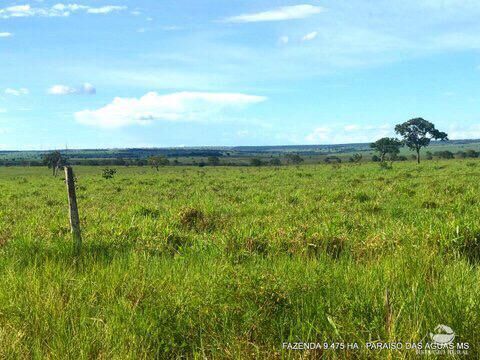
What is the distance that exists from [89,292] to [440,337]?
3.79 meters

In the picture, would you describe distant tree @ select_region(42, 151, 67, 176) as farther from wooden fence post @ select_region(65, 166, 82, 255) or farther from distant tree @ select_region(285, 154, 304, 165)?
distant tree @ select_region(285, 154, 304, 165)

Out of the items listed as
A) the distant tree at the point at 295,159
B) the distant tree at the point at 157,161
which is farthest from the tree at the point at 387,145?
the distant tree at the point at 157,161

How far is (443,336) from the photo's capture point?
3.68 metres

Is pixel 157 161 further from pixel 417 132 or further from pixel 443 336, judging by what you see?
pixel 443 336

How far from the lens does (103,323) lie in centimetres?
412

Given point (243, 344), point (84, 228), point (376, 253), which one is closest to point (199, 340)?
point (243, 344)

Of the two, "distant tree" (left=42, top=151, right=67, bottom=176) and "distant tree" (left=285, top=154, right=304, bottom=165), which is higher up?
"distant tree" (left=42, top=151, right=67, bottom=176)

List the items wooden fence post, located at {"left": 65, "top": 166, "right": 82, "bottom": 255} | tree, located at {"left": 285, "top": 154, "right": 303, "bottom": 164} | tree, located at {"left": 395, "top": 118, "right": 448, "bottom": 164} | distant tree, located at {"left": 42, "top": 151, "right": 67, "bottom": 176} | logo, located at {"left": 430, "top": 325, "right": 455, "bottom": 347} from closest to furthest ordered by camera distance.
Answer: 1. logo, located at {"left": 430, "top": 325, "right": 455, "bottom": 347}
2. wooden fence post, located at {"left": 65, "top": 166, "right": 82, "bottom": 255}
3. distant tree, located at {"left": 42, "top": 151, "right": 67, "bottom": 176}
4. tree, located at {"left": 395, "top": 118, "right": 448, "bottom": 164}
5. tree, located at {"left": 285, "top": 154, "right": 303, "bottom": 164}

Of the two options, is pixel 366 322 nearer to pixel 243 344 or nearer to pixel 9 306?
pixel 243 344

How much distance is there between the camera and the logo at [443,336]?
142 inches

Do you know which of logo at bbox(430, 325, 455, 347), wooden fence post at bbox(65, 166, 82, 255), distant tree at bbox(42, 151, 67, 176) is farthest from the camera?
distant tree at bbox(42, 151, 67, 176)

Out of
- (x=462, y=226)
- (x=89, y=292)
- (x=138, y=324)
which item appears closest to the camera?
(x=138, y=324)

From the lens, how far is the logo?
362 cm

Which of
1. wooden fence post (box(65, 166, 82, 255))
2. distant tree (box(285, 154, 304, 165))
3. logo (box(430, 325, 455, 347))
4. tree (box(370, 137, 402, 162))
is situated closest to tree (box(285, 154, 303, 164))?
distant tree (box(285, 154, 304, 165))
